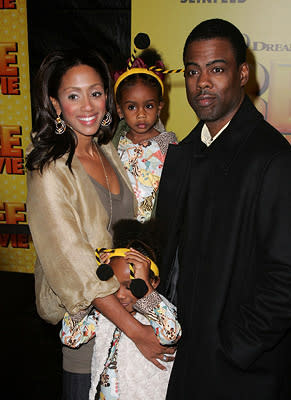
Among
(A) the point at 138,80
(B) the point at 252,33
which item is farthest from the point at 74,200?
(B) the point at 252,33

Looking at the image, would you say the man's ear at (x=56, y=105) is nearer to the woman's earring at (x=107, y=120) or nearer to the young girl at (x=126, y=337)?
the woman's earring at (x=107, y=120)

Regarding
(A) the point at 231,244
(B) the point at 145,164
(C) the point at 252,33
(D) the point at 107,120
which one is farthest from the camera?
(C) the point at 252,33

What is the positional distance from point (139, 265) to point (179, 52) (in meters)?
2.93

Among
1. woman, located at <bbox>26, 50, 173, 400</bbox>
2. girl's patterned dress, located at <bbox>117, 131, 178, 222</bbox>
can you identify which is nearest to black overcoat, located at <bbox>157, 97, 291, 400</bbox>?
woman, located at <bbox>26, 50, 173, 400</bbox>

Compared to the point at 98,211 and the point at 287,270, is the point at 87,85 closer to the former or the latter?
the point at 98,211

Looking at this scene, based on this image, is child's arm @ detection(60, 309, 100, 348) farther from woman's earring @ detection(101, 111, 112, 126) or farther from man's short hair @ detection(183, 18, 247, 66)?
man's short hair @ detection(183, 18, 247, 66)

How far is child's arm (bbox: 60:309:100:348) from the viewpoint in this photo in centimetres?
167

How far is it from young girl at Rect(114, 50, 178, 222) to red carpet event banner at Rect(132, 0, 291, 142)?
131 cm

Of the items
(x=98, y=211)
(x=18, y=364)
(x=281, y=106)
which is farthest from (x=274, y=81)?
(x=18, y=364)

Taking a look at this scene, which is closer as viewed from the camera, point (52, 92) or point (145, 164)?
point (52, 92)

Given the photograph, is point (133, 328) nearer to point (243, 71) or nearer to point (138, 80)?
point (243, 71)

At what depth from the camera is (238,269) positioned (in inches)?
56.9

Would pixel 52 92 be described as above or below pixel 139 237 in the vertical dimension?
above

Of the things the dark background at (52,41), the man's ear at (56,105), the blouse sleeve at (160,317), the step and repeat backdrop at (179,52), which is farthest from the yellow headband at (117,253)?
the step and repeat backdrop at (179,52)
